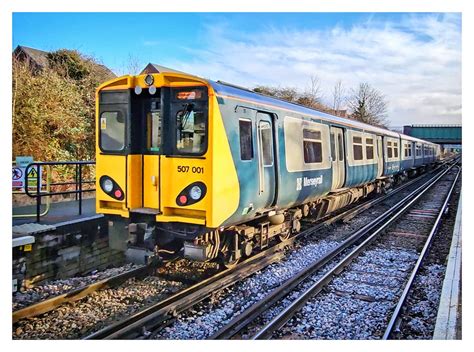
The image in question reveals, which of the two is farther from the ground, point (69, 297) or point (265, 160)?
point (265, 160)

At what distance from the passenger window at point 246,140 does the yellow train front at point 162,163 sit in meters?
0.37

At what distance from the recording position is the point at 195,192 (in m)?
5.49

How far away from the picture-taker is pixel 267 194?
6602mm

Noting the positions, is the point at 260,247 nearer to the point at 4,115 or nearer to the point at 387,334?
the point at 387,334

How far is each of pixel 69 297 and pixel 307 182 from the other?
14.8 feet

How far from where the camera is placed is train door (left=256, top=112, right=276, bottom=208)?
6383 mm

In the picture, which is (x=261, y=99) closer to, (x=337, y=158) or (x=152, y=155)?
(x=152, y=155)

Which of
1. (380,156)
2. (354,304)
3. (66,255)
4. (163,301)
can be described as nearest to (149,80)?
(163,301)

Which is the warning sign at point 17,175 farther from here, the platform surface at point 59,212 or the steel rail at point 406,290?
the steel rail at point 406,290

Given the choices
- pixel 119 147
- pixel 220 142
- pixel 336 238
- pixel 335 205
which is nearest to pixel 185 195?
pixel 220 142

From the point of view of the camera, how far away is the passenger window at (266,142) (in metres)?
6.48

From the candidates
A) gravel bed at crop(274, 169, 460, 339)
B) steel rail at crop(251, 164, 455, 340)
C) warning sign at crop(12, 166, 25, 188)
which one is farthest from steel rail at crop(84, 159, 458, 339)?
warning sign at crop(12, 166, 25, 188)

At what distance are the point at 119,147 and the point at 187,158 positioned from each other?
109 cm

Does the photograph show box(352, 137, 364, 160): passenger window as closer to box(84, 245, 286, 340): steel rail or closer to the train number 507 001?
box(84, 245, 286, 340): steel rail
